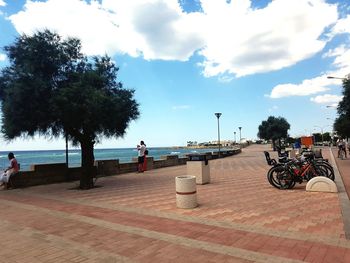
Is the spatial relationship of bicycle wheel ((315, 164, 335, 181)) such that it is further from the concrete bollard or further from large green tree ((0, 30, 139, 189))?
large green tree ((0, 30, 139, 189))

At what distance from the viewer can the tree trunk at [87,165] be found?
12.9 m

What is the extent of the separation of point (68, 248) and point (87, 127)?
7.70m

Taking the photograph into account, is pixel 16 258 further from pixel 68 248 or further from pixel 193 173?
pixel 193 173

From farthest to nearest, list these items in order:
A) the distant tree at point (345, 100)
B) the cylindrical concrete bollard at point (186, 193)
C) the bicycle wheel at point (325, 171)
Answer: the distant tree at point (345, 100), the bicycle wheel at point (325, 171), the cylindrical concrete bollard at point (186, 193)

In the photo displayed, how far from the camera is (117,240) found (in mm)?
5930

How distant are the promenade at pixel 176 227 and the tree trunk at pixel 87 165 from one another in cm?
192

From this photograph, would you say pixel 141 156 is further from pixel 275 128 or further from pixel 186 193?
pixel 275 128

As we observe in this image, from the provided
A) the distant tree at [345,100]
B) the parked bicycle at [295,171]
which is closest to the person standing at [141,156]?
the parked bicycle at [295,171]

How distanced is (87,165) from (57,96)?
9.58 feet

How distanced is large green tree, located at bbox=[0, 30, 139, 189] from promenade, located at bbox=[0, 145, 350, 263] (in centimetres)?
282

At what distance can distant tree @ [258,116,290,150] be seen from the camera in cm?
6806

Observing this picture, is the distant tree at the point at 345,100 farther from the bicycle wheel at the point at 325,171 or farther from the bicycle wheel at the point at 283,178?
the bicycle wheel at the point at 283,178

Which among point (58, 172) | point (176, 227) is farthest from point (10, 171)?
point (176, 227)

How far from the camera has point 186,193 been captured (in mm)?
8523
